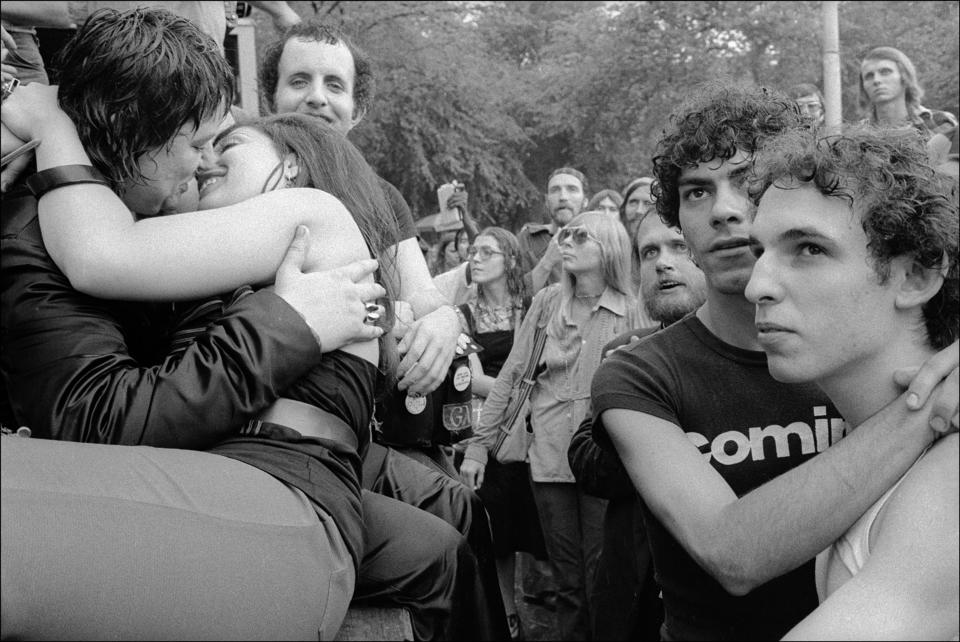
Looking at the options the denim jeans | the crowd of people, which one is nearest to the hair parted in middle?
the denim jeans

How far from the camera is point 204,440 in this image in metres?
1.93

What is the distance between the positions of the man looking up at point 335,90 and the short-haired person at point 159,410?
0.99 metres

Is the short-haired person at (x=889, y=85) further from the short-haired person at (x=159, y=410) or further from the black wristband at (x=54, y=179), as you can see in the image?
the black wristband at (x=54, y=179)

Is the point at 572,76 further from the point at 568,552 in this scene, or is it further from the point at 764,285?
the point at 764,285

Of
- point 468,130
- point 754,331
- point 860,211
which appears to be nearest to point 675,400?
point 754,331

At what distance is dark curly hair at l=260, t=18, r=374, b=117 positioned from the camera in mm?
4176

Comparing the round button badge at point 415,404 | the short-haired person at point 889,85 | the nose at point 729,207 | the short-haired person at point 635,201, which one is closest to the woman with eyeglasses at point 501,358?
the short-haired person at point 635,201

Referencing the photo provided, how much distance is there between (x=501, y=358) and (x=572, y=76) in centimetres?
1868

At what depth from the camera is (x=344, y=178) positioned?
2.41 metres

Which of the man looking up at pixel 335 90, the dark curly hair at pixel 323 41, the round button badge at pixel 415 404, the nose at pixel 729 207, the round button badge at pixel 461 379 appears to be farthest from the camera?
the dark curly hair at pixel 323 41

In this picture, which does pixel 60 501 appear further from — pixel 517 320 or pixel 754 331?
pixel 517 320

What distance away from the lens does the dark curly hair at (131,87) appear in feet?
6.77

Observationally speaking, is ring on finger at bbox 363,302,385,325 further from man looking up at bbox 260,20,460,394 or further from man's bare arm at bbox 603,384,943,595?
man looking up at bbox 260,20,460,394

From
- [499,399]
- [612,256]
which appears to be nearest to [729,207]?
[612,256]
